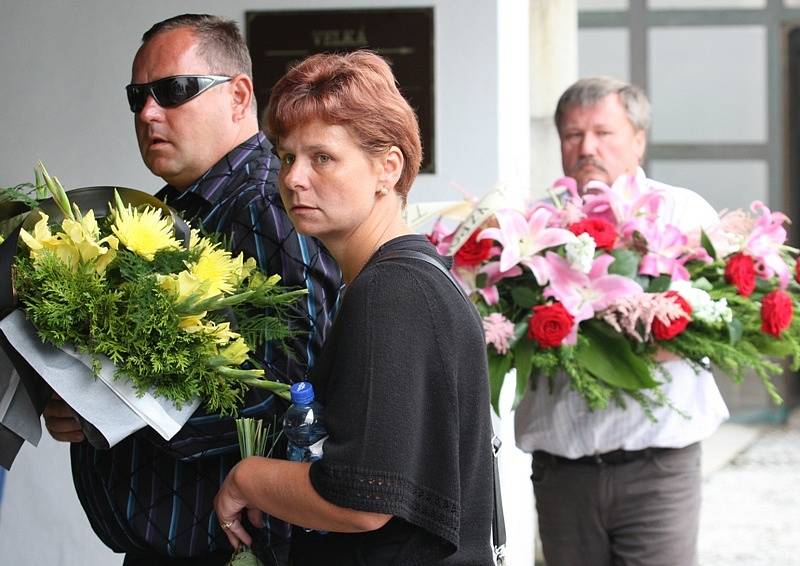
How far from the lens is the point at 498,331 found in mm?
3014

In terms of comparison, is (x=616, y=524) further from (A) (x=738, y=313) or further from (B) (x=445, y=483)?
(B) (x=445, y=483)

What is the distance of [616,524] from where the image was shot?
349 cm

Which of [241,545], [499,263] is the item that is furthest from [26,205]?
[499,263]

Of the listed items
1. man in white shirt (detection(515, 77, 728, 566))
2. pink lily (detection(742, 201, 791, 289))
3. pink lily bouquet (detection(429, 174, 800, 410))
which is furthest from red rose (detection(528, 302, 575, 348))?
pink lily (detection(742, 201, 791, 289))

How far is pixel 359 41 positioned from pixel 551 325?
1.87 meters

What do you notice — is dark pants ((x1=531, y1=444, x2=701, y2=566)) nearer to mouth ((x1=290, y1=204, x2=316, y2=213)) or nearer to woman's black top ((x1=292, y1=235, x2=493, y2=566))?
woman's black top ((x1=292, y1=235, x2=493, y2=566))

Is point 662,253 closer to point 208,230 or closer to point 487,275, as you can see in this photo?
point 487,275

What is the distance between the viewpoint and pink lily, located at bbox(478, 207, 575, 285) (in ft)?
9.91

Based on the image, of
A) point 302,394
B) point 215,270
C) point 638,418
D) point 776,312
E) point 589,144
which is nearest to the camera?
point 302,394

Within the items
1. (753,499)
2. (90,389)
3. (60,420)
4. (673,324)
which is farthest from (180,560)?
(753,499)

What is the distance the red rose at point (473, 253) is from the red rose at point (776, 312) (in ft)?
2.21

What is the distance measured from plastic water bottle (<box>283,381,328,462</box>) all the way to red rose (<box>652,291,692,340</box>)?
135 cm

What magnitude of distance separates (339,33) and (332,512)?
302cm

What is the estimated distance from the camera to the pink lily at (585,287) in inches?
118
